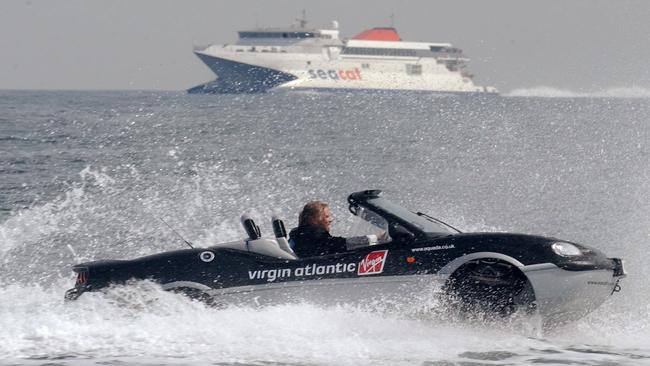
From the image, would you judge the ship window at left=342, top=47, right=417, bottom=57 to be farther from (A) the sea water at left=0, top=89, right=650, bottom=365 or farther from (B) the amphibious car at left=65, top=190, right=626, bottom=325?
(B) the amphibious car at left=65, top=190, right=626, bottom=325

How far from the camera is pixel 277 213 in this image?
23.7m

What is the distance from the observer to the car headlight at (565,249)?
10730mm

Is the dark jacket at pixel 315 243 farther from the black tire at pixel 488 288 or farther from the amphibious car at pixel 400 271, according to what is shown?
the black tire at pixel 488 288

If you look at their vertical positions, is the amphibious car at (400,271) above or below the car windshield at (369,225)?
below

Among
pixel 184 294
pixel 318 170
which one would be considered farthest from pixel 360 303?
pixel 318 170

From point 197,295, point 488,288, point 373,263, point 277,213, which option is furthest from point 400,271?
point 277,213

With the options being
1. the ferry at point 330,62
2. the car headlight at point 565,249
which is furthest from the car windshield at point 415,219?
the ferry at point 330,62

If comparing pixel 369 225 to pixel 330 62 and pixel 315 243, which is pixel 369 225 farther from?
pixel 330 62

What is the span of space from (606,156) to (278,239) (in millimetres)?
32549

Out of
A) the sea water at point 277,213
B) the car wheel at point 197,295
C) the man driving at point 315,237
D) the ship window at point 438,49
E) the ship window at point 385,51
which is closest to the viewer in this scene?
the sea water at point 277,213

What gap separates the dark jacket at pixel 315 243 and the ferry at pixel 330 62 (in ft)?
433

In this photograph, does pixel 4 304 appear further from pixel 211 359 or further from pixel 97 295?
pixel 211 359

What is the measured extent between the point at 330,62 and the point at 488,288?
140 metres

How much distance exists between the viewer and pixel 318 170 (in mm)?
33656
